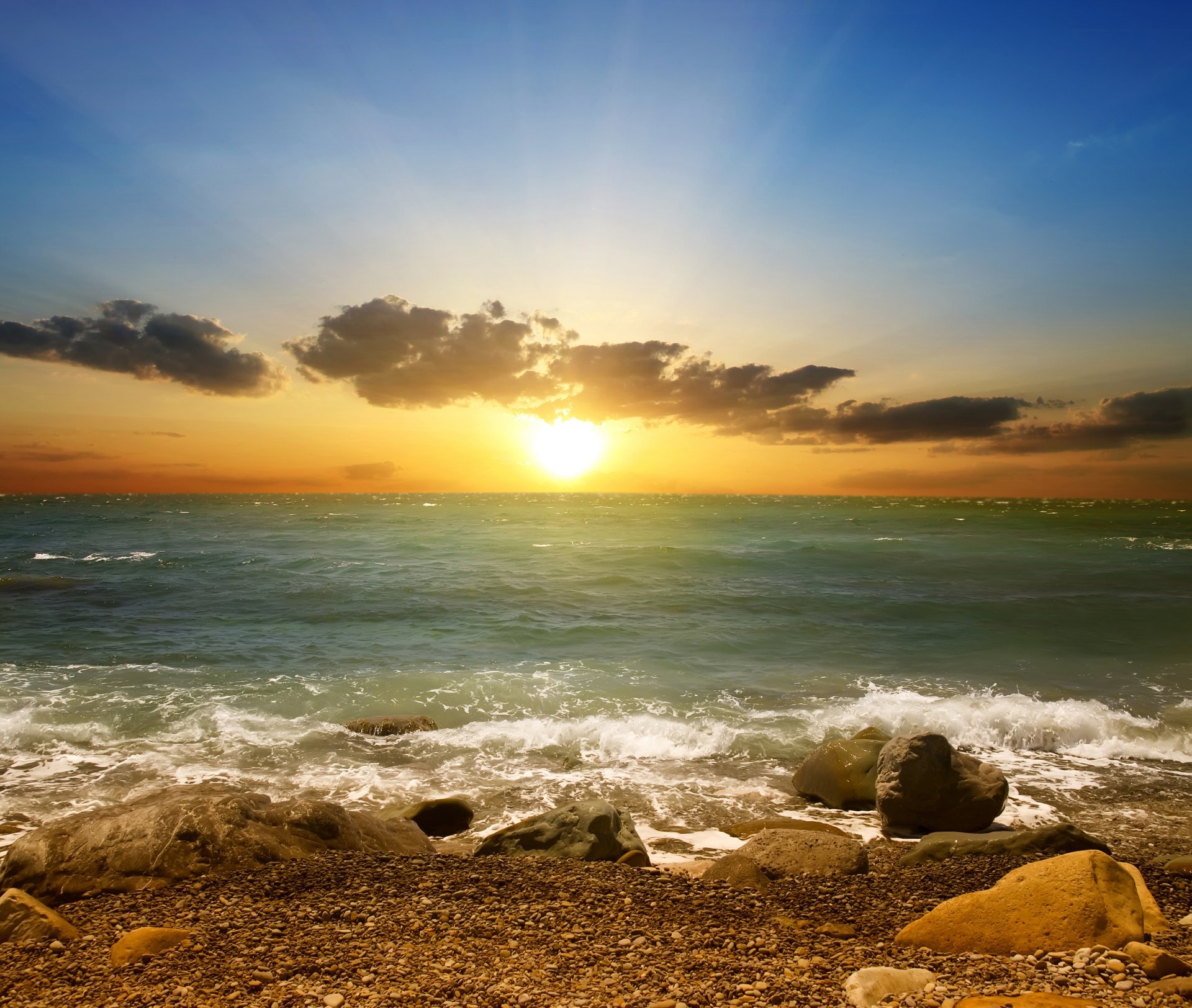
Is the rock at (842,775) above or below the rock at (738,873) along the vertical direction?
below

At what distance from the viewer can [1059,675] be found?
57.7 ft

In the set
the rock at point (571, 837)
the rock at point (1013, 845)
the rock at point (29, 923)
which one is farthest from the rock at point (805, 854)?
the rock at point (29, 923)

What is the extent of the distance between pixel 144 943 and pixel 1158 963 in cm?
762

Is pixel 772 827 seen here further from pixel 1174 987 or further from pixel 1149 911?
pixel 1174 987

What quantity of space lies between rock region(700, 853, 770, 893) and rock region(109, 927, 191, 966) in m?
4.99

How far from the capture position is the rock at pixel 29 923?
17.2 ft

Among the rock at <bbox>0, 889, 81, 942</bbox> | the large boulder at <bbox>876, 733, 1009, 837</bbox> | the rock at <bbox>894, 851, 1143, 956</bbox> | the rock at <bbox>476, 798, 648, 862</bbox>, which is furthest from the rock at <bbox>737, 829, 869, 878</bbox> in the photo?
the rock at <bbox>0, 889, 81, 942</bbox>

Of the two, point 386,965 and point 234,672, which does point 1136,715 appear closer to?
point 386,965

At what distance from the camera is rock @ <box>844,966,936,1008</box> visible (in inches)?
162

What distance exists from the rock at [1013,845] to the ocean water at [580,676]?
5.62ft

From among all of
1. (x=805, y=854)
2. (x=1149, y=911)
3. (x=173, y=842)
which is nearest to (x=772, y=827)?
(x=805, y=854)

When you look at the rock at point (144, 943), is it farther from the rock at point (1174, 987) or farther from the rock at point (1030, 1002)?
the rock at point (1174, 987)

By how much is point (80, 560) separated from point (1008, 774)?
5168 cm

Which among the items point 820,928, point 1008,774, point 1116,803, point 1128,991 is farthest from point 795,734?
point 1128,991
